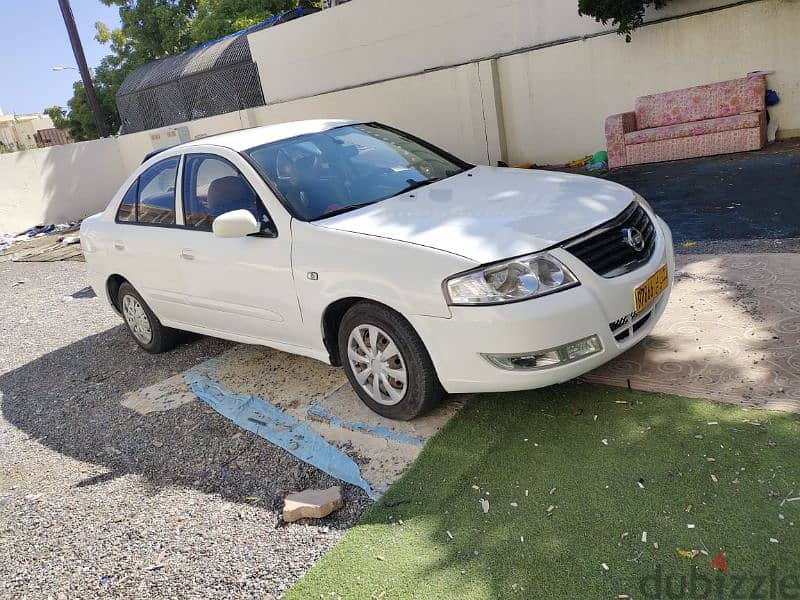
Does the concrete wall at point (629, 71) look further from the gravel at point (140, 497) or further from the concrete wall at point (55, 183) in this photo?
the concrete wall at point (55, 183)

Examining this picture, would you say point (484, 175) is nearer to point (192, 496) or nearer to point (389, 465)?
point (389, 465)

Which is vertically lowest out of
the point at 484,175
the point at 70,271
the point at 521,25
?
the point at 70,271

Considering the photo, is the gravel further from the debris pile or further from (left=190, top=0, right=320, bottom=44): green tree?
(left=190, top=0, right=320, bottom=44): green tree

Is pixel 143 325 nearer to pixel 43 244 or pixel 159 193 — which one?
pixel 159 193

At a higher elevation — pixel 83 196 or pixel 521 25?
pixel 521 25

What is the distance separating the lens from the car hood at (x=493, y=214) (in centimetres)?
337

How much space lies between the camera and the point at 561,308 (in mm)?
3227

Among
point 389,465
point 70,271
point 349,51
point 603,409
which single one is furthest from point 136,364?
point 349,51

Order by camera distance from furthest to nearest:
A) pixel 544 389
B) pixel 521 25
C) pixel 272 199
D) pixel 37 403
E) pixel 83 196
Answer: pixel 83 196 → pixel 521 25 → pixel 37 403 → pixel 272 199 → pixel 544 389

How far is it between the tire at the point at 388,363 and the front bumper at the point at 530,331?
0.11 meters

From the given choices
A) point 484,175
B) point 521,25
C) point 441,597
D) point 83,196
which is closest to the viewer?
point 441,597

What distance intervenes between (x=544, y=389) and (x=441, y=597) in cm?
159

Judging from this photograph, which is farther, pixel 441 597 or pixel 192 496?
pixel 192 496

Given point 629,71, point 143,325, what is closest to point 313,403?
point 143,325
